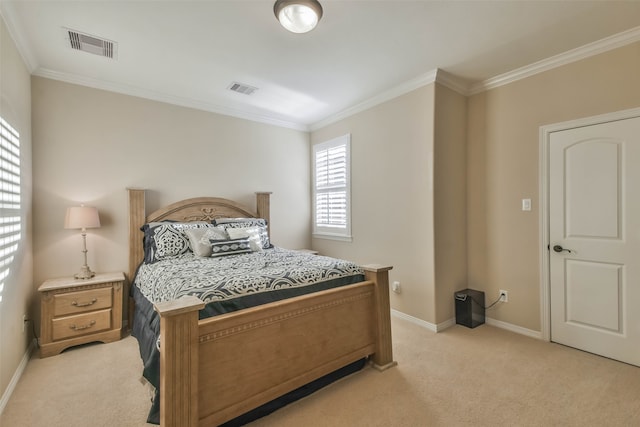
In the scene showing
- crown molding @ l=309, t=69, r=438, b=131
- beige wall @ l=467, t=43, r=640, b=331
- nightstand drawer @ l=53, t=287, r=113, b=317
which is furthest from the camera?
crown molding @ l=309, t=69, r=438, b=131

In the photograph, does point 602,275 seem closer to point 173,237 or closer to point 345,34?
point 345,34

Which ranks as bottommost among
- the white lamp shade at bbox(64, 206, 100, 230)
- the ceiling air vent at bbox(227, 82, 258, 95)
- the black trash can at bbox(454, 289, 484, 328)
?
the black trash can at bbox(454, 289, 484, 328)

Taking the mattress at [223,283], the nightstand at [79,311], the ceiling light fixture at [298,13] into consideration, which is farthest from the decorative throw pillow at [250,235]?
the ceiling light fixture at [298,13]

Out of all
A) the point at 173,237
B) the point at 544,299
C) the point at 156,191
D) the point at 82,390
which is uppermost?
the point at 156,191

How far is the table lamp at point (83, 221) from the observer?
270cm

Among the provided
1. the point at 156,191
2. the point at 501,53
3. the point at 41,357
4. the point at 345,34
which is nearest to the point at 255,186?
the point at 156,191

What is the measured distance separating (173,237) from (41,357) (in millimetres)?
1397

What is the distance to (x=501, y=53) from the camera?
8.52ft

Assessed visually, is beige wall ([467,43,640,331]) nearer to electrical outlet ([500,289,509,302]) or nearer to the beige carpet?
electrical outlet ([500,289,509,302])

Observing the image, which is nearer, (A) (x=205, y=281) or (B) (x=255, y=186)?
(A) (x=205, y=281)

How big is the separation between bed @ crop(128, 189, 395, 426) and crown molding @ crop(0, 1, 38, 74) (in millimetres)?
2106

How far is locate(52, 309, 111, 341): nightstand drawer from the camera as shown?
2.54 metres

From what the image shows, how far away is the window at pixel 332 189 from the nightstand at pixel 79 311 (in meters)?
2.64

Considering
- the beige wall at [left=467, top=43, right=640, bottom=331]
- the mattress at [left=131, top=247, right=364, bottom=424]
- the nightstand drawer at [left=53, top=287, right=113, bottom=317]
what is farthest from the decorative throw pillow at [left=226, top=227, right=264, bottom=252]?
the beige wall at [left=467, top=43, right=640, bottom=331]
